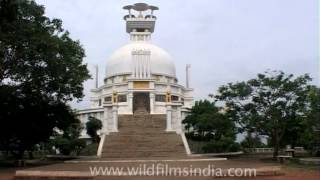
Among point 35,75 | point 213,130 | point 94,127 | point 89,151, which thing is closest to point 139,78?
point 94,127

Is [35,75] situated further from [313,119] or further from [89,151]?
[313,119]

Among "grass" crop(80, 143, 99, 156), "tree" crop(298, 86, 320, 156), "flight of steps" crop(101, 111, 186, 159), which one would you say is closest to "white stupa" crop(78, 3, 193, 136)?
"flight of steps" crop(101, 111, 186, 159)

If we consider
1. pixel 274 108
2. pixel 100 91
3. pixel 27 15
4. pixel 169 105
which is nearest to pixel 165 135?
pixel 169 105

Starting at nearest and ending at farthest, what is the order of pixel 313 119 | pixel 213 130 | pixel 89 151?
1. pixel 313 119
2. pixel 89 151
3. pixel 213 130

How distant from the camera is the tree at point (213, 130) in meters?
31.7

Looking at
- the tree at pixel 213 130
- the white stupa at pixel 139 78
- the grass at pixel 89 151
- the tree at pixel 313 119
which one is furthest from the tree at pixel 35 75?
the white stupa at pixel 139 78

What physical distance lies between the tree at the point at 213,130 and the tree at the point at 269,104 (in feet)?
5.63

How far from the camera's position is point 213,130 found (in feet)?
116

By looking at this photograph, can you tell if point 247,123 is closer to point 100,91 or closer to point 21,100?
point 21,100

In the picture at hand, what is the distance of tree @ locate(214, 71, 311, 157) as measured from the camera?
29047 mm

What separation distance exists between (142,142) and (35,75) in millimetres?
9083

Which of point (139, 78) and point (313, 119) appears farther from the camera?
point (139, 78)

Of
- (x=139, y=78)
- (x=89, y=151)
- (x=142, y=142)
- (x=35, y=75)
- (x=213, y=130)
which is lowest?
(x=89, y=151)

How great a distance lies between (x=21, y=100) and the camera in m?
26.0
